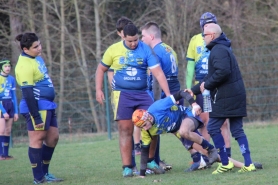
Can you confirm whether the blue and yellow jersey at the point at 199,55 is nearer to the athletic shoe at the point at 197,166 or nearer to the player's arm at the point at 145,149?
the athletic shoe at the point at 197,166

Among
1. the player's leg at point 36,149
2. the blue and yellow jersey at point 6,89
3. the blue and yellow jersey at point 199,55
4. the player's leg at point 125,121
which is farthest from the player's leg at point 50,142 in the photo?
the blue and yellow jersey at point 6,89

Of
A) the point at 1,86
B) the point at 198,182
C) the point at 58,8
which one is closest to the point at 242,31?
the point at 58,8

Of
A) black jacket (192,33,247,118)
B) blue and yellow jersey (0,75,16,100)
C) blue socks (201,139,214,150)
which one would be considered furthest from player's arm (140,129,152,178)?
blue and yellow jersey (0,75,16,100)

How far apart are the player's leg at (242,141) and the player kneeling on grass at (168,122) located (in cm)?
47

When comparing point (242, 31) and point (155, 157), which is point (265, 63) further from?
point (155, 157)

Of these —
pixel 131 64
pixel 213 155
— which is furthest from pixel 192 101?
→ pixel 131 64

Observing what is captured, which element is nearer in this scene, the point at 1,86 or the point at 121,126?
the point at 121,126

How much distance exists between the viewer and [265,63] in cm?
1659

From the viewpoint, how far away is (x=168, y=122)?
313 inches

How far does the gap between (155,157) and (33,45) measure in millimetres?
2302

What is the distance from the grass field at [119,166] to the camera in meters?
7.18

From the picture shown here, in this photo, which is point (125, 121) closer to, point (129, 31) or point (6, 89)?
point (129, 31)

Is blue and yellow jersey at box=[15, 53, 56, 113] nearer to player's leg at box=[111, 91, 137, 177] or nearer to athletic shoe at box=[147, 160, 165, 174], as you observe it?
player's leg at box=[111, 91, 137, 177]

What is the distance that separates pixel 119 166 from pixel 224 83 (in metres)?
2.91
